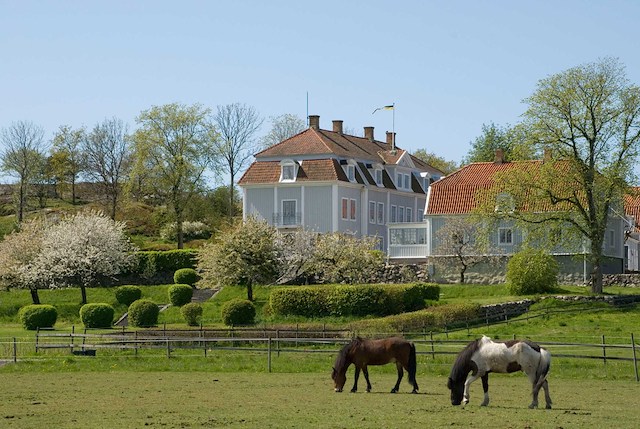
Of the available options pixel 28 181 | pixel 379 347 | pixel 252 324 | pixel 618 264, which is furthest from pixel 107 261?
pixel 379 347

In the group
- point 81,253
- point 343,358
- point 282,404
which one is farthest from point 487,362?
point 81,253

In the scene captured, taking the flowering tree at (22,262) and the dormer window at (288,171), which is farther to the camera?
the dormer window at (288,171)

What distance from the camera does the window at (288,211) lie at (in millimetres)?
73938

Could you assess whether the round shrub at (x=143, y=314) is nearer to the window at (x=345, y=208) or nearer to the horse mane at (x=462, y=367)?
the window at (x=345, y=208)

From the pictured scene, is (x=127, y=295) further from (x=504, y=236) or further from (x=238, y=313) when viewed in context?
(x=504, y=236)

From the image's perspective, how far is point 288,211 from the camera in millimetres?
74250

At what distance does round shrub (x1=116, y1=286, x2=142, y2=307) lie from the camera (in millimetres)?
64438

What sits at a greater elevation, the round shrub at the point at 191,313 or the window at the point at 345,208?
the window at the point at 345,208

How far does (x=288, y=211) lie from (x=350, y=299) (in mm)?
20184

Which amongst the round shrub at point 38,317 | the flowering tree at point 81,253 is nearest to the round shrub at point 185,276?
the flowering tree at point 81,253

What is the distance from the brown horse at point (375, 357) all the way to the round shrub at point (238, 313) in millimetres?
26474

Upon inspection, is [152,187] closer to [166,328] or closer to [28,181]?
[28,181]

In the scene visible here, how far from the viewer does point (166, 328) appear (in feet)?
173

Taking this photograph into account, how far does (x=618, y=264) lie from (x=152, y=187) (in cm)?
3974
